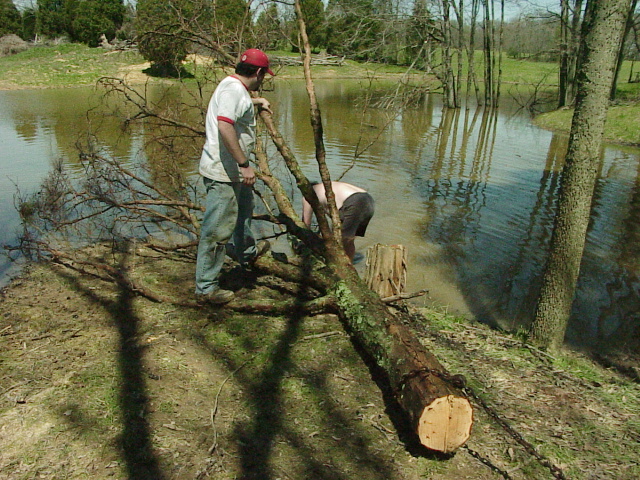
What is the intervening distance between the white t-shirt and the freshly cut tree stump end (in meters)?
2.38

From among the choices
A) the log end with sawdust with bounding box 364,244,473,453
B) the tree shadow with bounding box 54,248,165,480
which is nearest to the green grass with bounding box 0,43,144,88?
the tree shadow with bounding box 54,248,165,480

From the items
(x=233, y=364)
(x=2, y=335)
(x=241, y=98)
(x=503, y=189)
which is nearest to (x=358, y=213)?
(x=241, y=98)

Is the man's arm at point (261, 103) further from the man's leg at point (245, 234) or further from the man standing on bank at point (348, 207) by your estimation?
the man standing on bank at point (348, 207)

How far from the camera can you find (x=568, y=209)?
4410 millimetres

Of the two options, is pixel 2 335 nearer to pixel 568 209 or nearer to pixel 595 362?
pixel 568 209

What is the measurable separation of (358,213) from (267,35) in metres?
2.67

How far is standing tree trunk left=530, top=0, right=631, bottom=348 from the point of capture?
12.9ft

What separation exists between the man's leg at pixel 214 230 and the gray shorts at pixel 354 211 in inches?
58.0

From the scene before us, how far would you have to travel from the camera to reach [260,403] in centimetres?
330

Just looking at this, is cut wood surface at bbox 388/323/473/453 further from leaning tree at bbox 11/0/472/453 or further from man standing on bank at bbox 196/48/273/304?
man standing on bank at bbox 196/48/273/304

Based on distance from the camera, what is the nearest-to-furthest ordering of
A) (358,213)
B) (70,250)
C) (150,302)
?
1. (150,302)
2. (358,213)
3. (70,250)

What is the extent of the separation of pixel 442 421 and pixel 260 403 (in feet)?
3.85

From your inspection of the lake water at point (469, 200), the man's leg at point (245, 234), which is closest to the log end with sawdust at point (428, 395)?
the man's leg at point (245, 234)

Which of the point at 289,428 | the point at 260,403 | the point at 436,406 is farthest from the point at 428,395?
the point at 260,403
